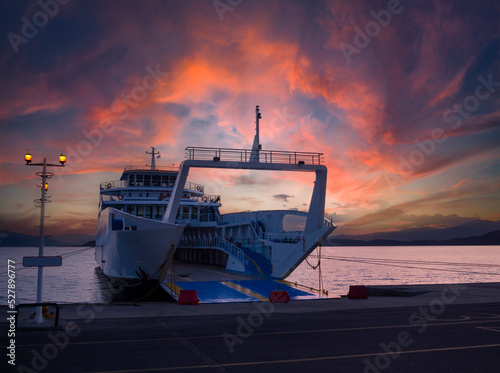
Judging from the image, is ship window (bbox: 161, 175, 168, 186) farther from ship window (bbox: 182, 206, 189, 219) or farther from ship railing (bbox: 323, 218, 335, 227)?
ship railing (bbox: 323, 218, 335, 227)

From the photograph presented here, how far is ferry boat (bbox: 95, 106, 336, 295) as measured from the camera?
22.5 metres

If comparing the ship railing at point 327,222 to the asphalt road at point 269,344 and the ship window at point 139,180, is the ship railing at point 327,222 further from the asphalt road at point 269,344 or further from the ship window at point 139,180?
the ship window at point 139,180

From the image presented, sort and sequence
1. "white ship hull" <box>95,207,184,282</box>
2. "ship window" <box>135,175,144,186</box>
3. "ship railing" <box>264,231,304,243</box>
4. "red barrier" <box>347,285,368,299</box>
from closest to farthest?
"red barrier" <box>347,285,368,299</box>, "white ship hull" <box>95,207,184,282</box>, "ship railing" <box>264,231,304,243</box>, "ship window" <box>135,175,144,186</box>

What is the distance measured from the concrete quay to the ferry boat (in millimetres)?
6688

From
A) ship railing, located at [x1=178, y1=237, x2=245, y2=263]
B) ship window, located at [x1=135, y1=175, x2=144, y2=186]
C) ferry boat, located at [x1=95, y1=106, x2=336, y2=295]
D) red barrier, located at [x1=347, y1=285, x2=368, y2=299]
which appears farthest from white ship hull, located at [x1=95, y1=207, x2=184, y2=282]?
ship window, located at [x1=135, y1=175, x2=144, y2=186]

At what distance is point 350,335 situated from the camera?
1033 cm

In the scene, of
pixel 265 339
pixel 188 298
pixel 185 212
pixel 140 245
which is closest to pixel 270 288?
pixel 188 298

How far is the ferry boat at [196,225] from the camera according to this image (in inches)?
885

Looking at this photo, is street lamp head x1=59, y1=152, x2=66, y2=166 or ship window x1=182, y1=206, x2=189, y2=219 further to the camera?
ship window x1=182, y1=206, x2=189, y2=219

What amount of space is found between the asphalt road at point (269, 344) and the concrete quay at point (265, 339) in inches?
0.8

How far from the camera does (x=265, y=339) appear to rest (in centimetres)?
980

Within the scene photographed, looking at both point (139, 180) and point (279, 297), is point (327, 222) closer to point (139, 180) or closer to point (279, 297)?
point (279, 297)

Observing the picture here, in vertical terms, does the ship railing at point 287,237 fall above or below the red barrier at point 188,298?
above

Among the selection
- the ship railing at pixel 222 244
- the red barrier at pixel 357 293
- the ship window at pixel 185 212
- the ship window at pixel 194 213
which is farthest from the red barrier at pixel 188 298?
the ship window at pixel 194 213
